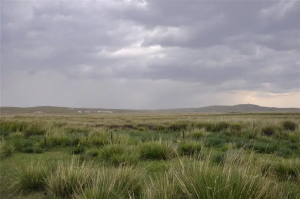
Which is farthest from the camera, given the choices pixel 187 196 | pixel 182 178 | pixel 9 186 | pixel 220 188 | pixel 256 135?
pixel 256 135

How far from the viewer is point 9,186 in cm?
543

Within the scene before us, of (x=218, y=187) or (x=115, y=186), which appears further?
(x=115, y=186)

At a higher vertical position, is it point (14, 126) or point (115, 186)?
point (14, 126)

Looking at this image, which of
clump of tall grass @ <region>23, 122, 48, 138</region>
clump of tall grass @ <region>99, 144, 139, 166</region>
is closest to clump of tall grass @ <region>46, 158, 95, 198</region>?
clump of tall grass @ <region>99, 144, 139, 166</region>

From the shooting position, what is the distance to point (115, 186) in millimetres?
4441

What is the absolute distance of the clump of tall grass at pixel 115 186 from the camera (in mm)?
3924

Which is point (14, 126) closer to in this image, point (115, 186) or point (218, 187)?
point (115, 186)

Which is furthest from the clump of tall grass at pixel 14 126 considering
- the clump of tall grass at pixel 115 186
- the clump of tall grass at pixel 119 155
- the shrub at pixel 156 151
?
the clump of tall grass at pixel 115 186

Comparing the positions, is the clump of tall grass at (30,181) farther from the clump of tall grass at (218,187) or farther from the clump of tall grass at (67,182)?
the clump of tall grass at (218,187)

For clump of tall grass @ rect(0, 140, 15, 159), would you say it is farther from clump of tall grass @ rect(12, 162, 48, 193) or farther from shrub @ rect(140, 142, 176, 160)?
shrub @ rect(140, 142, 176, 160)

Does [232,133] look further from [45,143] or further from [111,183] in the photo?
[111,183]

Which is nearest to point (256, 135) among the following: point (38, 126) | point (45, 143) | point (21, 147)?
point (45, 143)

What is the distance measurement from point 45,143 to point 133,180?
24.3 feet

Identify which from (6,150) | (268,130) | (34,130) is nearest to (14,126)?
(34,130)
